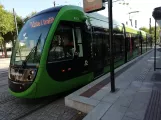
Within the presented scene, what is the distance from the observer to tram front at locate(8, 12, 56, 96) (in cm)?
512

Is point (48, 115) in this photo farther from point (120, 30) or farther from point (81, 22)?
point (120, 30)

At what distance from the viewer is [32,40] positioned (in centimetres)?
554

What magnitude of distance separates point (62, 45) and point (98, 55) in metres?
2.40

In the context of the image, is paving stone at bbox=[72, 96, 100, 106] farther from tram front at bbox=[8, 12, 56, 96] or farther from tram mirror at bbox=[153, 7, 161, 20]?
tram mirror at bbox=[153, 7, 161, 20]

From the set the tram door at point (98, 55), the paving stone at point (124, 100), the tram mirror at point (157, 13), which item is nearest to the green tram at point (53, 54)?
the tram door at point (98, 55)

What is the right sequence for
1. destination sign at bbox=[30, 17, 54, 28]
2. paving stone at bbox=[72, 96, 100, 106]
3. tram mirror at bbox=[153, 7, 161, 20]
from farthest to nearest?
tram mirror at bbox=[153, 7, 161, 20] → destination sign at bbox=[30, 17, 54, 28] → paving stone at bbox=[72, 96, 100, 106]

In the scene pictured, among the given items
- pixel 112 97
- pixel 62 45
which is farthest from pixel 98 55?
pixel 112 97

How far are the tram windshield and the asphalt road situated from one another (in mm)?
1284

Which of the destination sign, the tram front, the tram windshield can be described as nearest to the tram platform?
the tram front

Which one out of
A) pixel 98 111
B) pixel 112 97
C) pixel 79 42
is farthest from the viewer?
pixel 79 42

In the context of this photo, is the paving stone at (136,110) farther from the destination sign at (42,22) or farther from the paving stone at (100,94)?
the destination sign at (42,22)

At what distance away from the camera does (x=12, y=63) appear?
5871 millimetres

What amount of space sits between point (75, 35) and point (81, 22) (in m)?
0.63

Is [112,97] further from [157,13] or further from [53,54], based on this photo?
[157,13]
